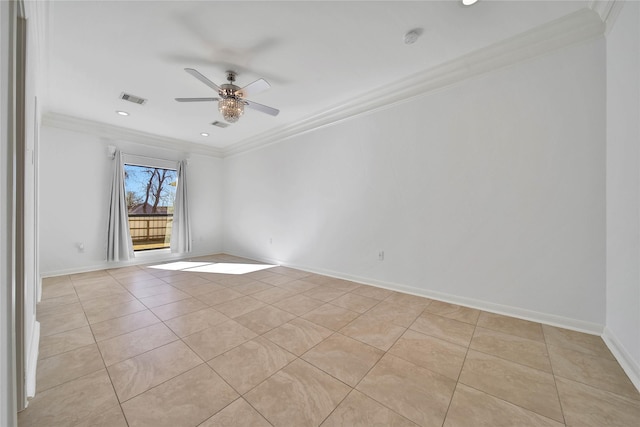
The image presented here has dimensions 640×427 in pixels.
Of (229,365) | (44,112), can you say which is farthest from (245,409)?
(44,112)

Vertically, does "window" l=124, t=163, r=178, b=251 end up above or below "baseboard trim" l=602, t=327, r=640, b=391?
above

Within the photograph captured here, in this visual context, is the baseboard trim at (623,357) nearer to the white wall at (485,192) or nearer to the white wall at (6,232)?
the white wall at (485,192)

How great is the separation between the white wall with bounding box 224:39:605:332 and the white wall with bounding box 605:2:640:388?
0.12 metres

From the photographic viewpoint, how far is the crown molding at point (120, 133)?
3.85 m

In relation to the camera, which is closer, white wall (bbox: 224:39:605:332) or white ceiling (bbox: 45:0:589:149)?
white ceiling (bbox: 45:0:589:149)

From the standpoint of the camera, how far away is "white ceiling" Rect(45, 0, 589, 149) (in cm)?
188

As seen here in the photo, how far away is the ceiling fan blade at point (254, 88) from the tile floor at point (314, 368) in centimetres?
234

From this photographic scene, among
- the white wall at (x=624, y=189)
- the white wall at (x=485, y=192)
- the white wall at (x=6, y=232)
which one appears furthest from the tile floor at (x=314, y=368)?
the white wall at (x=6, y=232)

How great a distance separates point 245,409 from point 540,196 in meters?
2.89

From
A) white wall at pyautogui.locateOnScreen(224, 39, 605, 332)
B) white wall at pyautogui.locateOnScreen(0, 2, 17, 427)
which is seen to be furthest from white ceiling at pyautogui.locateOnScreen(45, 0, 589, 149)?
white wall at pyautogui.locateOnScreen(0, 2, 17, 427)

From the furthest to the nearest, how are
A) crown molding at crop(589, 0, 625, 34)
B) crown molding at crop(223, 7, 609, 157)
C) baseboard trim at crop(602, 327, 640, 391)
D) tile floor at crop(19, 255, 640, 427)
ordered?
crown molding at crop(223, 7, 609, 157)
crown molding at crop(589, 0, 625, 34)
baseboard trim at crop(602, 327, 640, 391)
tile floor at crop(19, 255, 640, 427)

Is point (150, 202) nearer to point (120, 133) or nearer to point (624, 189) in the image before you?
point (120, 133)

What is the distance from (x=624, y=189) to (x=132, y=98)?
5.24 m

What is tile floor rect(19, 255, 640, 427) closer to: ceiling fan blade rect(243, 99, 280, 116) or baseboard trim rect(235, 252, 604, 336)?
baseboard trim rect(235, 252, 604, 336)
